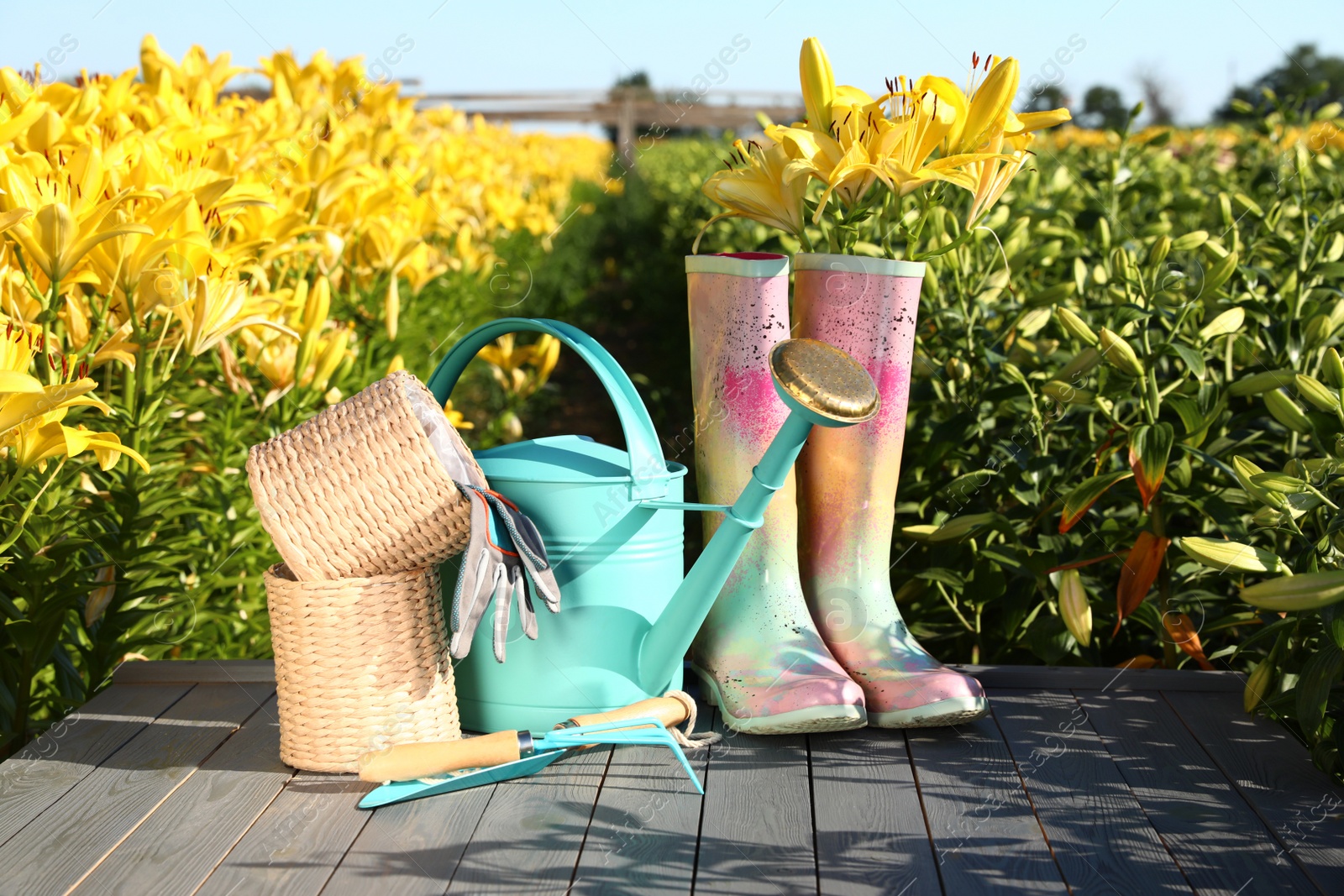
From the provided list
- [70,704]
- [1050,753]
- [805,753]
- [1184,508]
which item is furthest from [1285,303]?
[70,704]

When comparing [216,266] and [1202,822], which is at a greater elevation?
[216,266]

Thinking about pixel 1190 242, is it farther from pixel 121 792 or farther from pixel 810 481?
pixel 121 792

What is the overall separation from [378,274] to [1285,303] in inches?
72.7

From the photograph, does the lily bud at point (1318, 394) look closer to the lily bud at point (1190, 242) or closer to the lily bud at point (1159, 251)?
the lily bud at point (1159, 251)

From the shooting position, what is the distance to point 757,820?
1204 millimetres

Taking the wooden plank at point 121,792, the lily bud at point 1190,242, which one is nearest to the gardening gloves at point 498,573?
the wooden plank at point 121,792

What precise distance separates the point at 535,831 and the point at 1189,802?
753 mm

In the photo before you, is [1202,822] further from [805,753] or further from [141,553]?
[141,553]

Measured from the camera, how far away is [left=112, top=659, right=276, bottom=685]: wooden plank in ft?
5.28

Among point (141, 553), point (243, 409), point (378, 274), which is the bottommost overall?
point (141, 553)

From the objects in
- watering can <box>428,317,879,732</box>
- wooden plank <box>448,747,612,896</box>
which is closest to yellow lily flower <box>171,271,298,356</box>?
watering can <box>428,317,879,732</box>

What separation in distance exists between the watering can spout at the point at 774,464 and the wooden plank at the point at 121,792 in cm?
59

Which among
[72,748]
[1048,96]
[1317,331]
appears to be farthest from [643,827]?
[1048,96]

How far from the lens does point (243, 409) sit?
74.9 inches
